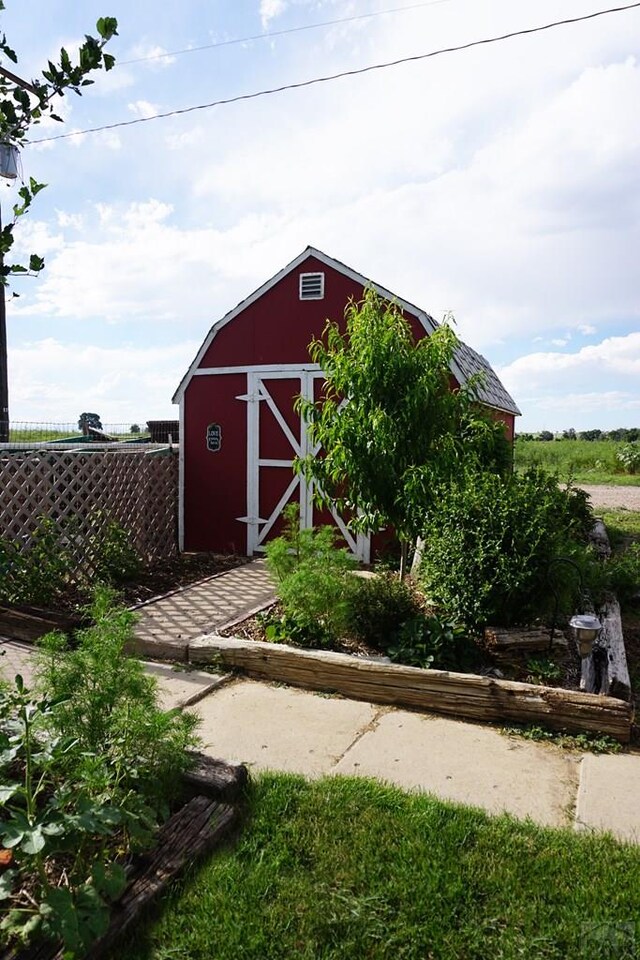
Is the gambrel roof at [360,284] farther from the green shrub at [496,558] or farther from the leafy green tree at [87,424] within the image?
the leafy green tree at [87,424]

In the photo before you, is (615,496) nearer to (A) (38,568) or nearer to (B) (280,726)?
(A) (38,568)

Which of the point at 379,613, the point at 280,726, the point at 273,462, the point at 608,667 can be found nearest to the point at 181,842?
the point at 280,726

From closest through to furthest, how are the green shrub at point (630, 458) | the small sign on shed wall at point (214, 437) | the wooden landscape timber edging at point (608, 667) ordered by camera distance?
the wooden landscape timber edging at point (608, 667)
the small sign on shed wall at point (214, 437)
the green shrub at point (630, 458)

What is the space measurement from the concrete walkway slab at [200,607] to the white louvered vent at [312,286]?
11.5 feet

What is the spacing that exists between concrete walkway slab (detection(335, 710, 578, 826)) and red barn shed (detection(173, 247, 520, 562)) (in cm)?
427

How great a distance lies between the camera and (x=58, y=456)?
23.0 feet

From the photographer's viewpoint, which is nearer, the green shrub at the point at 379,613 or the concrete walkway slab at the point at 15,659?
the concrete walkway slab at the point at 15,659

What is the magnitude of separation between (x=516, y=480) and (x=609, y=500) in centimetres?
1251

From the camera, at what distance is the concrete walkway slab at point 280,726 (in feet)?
11.3

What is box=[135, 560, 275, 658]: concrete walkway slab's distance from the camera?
527 centimetres

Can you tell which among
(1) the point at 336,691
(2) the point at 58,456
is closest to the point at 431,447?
(1) the point at 336,691

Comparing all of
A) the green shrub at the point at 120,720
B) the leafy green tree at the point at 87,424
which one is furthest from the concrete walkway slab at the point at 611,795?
the leafy green tree at the point at 87,424

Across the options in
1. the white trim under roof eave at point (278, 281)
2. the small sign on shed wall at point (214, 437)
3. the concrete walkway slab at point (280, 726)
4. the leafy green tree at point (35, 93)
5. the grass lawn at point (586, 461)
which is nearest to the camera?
the leafy green tree at point (35, 93)

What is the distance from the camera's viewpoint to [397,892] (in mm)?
2340
